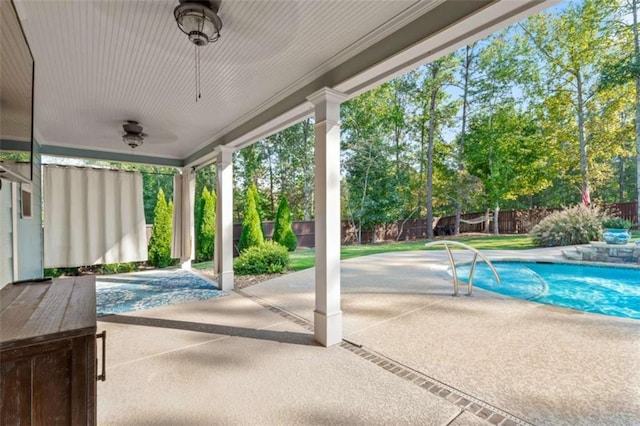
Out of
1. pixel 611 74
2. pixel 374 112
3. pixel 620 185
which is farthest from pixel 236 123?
pixel 620 185

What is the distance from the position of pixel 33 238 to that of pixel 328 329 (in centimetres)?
474

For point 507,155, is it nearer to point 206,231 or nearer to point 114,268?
point 206,231

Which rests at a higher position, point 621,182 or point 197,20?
point 621,182

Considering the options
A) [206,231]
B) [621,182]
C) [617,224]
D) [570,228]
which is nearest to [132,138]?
[206,231]

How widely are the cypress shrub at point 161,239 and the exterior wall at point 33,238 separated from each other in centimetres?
315

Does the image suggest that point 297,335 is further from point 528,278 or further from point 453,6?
point 528,278

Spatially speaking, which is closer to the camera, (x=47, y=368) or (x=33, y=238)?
(x=47, y=368)

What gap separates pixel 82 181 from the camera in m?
5.65

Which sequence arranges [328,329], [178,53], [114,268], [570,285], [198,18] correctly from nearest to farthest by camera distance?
[198,18] < [178,53] < [328,329] < [570,285] < [114,268]

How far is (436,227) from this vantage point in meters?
15.4

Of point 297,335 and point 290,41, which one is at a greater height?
point 290,41

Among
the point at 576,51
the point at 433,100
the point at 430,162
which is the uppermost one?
the point at 576,51

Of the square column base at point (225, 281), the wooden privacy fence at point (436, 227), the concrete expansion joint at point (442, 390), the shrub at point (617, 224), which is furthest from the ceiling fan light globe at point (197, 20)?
the shrub at point (617, 224)

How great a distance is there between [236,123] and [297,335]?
10.1 feet
